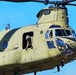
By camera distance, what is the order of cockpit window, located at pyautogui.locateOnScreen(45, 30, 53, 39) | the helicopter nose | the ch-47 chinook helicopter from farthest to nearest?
1. cockpit window, located at pyautogui.locateOnScreen(45, 30, 53, 39)
2. the ch-47 chinook helicopter
3. the helicopter nose

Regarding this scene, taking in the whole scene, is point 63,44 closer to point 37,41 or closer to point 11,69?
point 37,41

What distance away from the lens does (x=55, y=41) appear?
1217 inches

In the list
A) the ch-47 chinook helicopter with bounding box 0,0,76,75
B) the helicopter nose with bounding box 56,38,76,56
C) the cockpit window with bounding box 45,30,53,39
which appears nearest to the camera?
the helicopter nose with bounding box 56,38,76,56

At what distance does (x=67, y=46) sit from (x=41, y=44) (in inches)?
74.7

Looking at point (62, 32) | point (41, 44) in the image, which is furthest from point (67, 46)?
point (41, 44)

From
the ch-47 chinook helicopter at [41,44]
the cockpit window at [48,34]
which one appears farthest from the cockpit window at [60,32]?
the cockpit window at [48,34]

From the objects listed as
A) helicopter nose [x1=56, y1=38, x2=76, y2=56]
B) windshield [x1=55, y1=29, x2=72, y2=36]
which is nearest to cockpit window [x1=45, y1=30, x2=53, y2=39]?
windshield [x1=55, y1=29, x2=72, y2=36]

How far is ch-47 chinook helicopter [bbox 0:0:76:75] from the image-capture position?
30.9 meters

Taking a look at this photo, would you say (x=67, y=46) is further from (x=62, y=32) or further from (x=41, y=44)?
(x=41, y=44)

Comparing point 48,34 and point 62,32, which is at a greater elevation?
point 62,32

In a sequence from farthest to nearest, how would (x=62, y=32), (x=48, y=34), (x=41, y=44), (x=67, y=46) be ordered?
(x=62, y=32) < (x=48, y=34) < (x=41, y=44) < (x=67, y=46)

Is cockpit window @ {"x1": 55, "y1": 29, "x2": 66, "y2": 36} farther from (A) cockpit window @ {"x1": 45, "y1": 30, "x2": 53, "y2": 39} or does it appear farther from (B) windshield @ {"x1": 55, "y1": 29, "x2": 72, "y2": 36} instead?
(A) cockpit window @ {"x1": 45, "y1": 30, "x2": 53, "y2": 39}

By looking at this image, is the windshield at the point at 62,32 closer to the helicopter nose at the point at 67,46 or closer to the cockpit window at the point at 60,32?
the cockpit window at the point at 60,32

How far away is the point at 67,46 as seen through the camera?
3058cm
